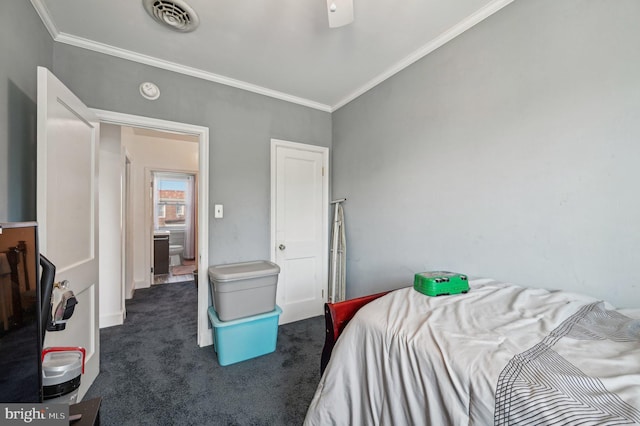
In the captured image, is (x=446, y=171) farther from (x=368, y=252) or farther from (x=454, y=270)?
(x=368, y=252)

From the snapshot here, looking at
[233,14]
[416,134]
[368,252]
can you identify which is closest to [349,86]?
[416,134]

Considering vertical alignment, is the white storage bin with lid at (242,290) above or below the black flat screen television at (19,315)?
below

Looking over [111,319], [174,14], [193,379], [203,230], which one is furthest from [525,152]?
[111,319]

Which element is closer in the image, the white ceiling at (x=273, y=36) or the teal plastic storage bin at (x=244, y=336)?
the white ceiling at (x=273, y=36)

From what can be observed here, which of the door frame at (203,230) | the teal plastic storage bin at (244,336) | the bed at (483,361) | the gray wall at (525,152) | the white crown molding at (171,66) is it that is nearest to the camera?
the bed at (483,361)

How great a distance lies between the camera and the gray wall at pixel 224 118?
2025mm

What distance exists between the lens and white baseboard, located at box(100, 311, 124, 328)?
9.20 feet

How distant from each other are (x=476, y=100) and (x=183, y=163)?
14.7ft

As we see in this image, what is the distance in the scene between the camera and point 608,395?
625 mm

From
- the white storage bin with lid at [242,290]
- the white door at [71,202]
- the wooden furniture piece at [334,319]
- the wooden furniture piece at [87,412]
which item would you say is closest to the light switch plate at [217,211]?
the white storage bin with lid at [242,290]

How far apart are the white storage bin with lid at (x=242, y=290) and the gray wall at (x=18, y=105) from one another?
48.6 inches

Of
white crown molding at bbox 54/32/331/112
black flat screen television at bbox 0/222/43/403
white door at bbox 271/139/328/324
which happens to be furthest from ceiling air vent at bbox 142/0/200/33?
black flat screen television at bbox 0/222/43/403

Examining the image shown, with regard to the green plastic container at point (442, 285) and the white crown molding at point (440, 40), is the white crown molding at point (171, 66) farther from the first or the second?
the green plastic container at point (442, 285)

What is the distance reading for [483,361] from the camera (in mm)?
785
